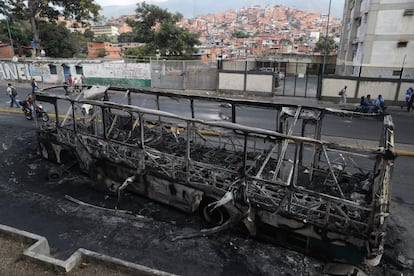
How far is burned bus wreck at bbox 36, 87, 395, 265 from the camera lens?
5641 mm

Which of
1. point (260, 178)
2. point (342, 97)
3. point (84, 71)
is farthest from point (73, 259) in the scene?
point (84, 71)

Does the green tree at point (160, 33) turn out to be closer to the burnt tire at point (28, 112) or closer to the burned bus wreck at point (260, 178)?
the burnt tire at point (28, 112)

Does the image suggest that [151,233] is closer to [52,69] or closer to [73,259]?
[73,259]

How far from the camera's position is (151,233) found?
23.1 ft

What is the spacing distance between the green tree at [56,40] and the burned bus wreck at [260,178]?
42395 millimetres

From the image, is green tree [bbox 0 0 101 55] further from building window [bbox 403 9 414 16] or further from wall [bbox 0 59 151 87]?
building window [bbox 403 9 414 16]

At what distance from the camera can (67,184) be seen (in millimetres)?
9484

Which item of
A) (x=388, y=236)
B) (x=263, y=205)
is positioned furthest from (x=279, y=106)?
(x=388, y=236)

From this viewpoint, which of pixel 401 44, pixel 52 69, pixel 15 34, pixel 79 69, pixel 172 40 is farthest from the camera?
pixel 15 34

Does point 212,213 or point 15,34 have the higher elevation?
point 15,34

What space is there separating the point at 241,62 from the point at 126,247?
2669cm

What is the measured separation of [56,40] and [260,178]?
49917mm

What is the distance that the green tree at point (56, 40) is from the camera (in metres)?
45.4

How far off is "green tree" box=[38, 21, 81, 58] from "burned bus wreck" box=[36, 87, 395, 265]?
42395mm
